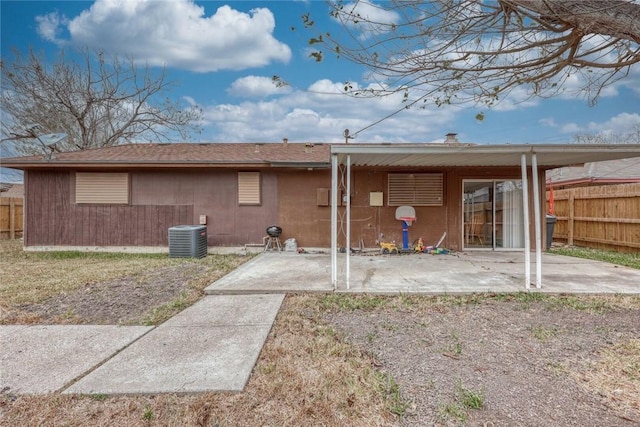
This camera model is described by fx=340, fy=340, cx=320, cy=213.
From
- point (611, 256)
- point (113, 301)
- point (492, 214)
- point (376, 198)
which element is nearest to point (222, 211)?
point (376, 198)

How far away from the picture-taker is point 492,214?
923 cm

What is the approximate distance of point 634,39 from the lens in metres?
3.06

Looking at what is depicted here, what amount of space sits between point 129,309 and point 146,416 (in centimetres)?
260

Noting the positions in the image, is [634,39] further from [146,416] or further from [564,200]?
[564,200]

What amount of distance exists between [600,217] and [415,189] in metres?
5.55

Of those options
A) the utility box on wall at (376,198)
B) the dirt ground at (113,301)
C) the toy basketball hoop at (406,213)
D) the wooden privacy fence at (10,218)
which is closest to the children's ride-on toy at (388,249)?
the toy basketball hoop at (406,213)

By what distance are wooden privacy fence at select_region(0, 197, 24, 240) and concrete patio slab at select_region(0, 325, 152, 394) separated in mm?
13198

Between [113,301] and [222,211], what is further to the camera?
[222,211]

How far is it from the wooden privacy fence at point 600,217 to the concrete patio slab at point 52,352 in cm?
1116

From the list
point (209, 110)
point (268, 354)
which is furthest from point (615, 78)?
point (209, 110)

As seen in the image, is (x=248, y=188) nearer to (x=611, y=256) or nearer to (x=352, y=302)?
(x=352, y=302)

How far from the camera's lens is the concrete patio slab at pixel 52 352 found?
2511 millimetres

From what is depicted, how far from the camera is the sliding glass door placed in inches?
359

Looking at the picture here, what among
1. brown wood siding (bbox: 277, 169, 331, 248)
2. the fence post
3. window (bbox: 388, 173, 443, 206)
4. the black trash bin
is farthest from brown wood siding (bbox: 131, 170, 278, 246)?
the fence post
